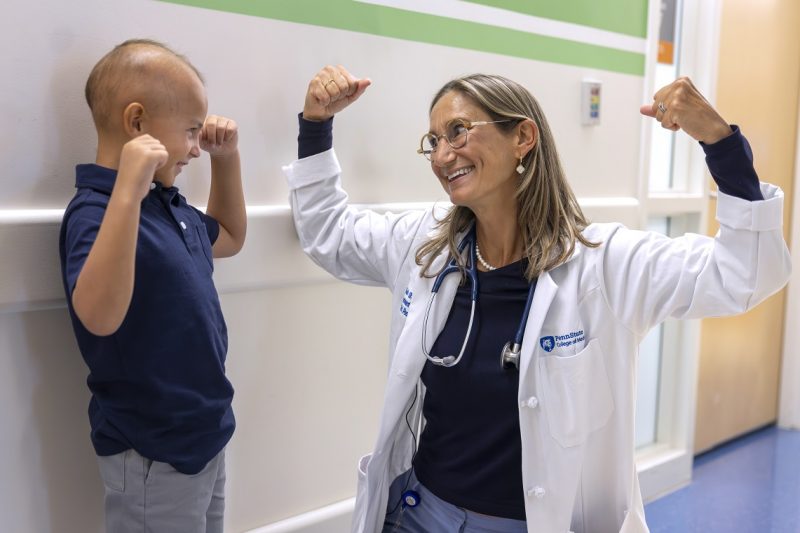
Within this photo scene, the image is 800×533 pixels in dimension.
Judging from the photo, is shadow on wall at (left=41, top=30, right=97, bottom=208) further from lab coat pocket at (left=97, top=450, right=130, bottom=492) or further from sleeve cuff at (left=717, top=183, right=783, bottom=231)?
sleeve cuff at (left=717, top=183, right=783, bottom=231)

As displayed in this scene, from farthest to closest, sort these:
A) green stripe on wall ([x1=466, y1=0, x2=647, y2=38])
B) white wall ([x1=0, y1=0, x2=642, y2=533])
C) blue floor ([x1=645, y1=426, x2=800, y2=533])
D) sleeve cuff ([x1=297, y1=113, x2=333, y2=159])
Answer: blue floor ([x1=645, y1=426, x2=800, y2=533])
green stripe on wall ([x1=466, y1=0, x2=647, y2=38])
sleeve cuff ([x1=297, y1=113, x2=333, y2=159])
white wall ([x1=0, y1=0, x2=642, y2=533])

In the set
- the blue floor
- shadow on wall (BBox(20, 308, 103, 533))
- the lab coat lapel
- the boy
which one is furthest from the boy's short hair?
the blue floor

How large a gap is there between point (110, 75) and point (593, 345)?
3.42 ft

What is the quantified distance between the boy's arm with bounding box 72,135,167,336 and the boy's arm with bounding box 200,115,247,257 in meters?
0.42

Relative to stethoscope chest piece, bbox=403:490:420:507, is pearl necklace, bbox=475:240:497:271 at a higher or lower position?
higher

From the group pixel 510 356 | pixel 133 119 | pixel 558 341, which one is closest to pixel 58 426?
pixel 133 119

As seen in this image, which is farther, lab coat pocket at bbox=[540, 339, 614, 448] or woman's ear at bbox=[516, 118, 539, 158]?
woman's ear at bbox=[516, 118, 539, 158]

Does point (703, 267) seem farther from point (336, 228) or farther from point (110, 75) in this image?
point (110, 75)

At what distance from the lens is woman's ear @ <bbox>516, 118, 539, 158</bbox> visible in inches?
63.3

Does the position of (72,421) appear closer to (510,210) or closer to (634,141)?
(510,210)

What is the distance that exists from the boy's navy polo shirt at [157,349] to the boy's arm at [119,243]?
0.40 feet

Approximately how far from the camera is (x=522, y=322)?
4.99 ft

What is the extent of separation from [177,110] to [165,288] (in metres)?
0.32

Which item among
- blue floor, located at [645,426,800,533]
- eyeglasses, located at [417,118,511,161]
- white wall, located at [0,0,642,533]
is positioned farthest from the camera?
blue floor, located at [645,426,800,533]
